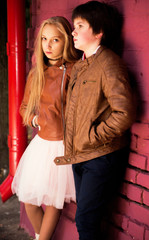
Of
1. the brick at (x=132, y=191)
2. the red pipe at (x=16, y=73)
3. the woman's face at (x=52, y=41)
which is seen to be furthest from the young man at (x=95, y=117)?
the red pipe at (x=16, y=73)

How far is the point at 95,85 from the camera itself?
1.86 m

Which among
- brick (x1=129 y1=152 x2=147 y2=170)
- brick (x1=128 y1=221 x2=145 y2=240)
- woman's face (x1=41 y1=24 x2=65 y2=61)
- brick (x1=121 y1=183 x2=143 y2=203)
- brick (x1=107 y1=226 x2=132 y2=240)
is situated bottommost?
brick (x1=107 y1=226 x2=132 y2=240)

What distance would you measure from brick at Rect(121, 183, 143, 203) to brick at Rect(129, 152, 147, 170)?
0.58 feet

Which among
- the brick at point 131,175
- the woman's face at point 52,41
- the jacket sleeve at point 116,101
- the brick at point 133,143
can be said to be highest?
the woman's face at point 52,41

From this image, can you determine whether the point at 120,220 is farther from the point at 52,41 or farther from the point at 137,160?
Answer: the point at 52,41

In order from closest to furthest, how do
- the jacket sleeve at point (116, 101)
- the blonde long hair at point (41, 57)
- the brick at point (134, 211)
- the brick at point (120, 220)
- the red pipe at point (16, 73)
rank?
the jacket sleeve at point (116, 101), the brick at point (134, 211), the brick at point (120, 220), the blonde long hair at point (41, 57), the red pipe at point (16, 73)

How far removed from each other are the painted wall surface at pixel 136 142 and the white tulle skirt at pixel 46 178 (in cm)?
48

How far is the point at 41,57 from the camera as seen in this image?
7.82ft

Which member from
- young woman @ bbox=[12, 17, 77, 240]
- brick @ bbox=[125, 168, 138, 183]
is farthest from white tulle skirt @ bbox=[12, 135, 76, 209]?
brick @ bbox=[125, 168, 138, 183]

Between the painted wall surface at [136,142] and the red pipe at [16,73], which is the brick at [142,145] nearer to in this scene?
the painted wall surface at [136,142]

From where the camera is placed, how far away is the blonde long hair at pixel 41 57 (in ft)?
7.47

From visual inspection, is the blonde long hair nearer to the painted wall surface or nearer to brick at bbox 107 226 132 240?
the painted wall surface

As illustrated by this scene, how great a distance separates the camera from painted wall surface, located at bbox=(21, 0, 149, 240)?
6.30 ft

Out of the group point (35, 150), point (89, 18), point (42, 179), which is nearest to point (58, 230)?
point (42, 179)
